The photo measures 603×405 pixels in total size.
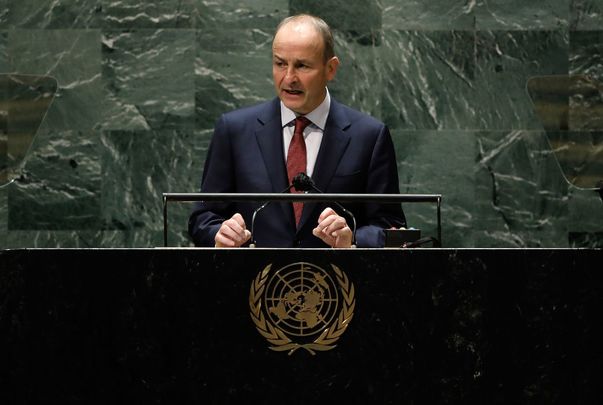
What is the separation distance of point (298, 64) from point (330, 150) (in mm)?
352

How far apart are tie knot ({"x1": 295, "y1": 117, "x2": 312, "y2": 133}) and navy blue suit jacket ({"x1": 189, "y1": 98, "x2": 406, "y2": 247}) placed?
0.22 ft

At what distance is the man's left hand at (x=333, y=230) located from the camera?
3186mm

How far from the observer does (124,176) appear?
5.59 m

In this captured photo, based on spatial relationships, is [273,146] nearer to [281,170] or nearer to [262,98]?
[281,170]

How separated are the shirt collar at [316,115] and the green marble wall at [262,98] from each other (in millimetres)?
1613

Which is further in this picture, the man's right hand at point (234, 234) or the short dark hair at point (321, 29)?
the short dark hair at point (321, 29)

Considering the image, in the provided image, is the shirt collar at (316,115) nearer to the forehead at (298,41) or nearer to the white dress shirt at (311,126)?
the white dress shirt at (311,126)

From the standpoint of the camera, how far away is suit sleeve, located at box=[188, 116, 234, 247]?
12.0ft

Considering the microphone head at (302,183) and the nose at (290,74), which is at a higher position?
the nose at (290,74)
